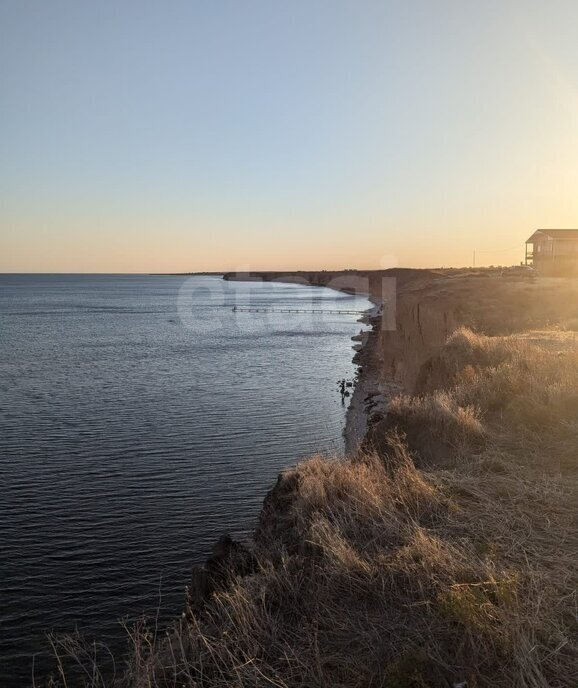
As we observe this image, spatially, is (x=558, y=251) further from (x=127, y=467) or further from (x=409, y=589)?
(x=409, y=589)

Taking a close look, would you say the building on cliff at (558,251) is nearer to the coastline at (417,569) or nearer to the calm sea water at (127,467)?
the calm sea water at (127,467)

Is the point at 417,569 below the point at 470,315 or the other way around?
below

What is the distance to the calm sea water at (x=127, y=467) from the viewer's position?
1198 centimetres

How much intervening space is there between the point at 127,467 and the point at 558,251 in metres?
46.0

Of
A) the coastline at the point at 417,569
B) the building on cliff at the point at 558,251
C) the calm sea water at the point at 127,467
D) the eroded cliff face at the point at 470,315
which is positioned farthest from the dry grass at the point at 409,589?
the building on cliff at the point at 558,251

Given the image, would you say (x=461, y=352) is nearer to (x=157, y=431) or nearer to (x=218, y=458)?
(x=218, y=458)

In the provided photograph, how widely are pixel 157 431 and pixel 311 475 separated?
15801 mm

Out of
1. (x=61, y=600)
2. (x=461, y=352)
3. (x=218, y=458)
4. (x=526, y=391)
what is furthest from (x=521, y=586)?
(x=218, y=458)

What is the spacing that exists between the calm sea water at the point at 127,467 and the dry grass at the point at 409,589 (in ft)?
11.9

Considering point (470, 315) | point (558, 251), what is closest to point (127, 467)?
point (470, 315)

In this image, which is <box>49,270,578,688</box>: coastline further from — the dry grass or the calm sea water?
the calm sea water

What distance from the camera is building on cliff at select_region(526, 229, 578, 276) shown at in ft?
167

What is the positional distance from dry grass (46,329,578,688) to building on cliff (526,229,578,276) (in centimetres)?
4692

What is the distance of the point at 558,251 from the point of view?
5247 cm
